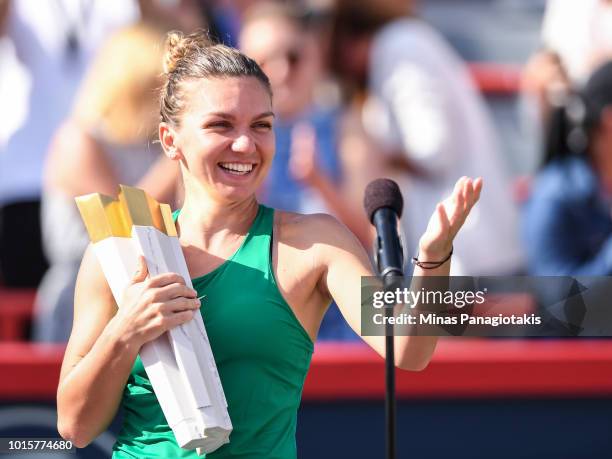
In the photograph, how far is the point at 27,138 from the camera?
486 cm

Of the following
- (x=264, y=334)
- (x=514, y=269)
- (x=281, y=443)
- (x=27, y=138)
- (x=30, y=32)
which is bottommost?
(x=281, y=443)

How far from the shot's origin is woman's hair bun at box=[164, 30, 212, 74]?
7.71 feet

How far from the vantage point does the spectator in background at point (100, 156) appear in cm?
422

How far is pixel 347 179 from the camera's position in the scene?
4.62 metres

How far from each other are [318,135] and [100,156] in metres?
0.91

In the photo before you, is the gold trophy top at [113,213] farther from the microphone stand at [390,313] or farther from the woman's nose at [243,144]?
the microphone stand at [390,313]

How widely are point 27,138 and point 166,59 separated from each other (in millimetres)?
2607

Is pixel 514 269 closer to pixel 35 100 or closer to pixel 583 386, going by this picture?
pixel 583 386

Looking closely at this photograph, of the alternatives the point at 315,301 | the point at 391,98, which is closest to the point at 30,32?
the point at 391,98

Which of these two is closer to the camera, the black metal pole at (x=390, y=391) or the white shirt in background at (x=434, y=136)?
the black metal pole at (x=390, y=391)

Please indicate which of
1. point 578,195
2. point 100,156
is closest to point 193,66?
point 100,156

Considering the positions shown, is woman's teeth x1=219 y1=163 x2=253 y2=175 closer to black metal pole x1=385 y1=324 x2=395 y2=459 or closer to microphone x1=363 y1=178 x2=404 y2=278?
microphone x1=363 y1=178 x2=404 y2=278

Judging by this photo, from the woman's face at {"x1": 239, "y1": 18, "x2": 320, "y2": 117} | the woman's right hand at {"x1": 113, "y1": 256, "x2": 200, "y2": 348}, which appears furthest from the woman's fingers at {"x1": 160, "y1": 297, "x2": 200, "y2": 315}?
the woman's face at {"x1": 239, "y1": 18, "x2": 320, "y2": 117}

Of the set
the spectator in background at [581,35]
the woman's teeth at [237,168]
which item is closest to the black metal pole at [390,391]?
the woman's teeth at [237,168]
